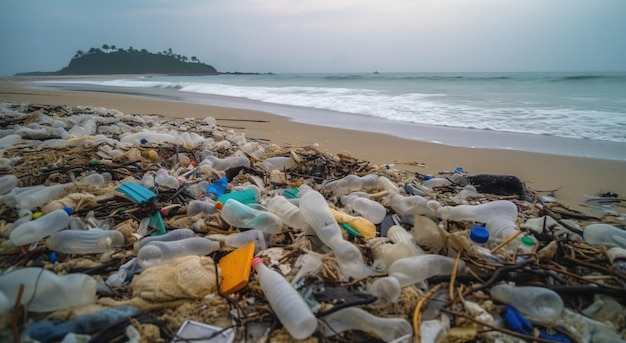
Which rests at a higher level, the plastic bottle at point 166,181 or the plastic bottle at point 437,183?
the plastic bottle at point 166,181

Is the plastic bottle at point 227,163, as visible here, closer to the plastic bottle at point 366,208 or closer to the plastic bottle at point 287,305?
the plastic bottle at point 366,208

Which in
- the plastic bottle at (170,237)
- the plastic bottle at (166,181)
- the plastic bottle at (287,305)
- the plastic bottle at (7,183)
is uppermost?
the plastic bottle at (7,183)

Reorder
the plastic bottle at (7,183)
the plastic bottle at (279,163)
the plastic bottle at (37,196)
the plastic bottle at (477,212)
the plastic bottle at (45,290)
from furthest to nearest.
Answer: the plastic bottle at (279,163) → the plastic bottle at (7,183) → the plastic bottle at (477,212) → the plastic bottle at (37,196) → the plastic bottle at (45,290)

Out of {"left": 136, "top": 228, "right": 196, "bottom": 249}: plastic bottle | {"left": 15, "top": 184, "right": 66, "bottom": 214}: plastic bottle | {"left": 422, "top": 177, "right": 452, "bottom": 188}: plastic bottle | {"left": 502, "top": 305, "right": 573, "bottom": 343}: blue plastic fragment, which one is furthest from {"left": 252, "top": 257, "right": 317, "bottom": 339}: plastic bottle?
{"left": 422, "top": 177, "right": 452, "bottom": 188}: plastic bottle

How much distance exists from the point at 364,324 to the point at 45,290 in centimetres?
118

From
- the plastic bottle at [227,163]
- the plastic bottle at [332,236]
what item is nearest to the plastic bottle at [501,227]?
the plastic bottle at [332,236]

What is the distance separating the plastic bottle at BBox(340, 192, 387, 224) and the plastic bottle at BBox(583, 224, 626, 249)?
3.91 feet

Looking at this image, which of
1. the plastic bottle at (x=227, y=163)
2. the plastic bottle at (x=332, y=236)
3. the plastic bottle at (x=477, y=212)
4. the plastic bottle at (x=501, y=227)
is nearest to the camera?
the plastic bottle at (x=332, y=236)

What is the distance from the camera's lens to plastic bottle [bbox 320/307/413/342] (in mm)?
1087

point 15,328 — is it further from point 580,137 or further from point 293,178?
point 580,137

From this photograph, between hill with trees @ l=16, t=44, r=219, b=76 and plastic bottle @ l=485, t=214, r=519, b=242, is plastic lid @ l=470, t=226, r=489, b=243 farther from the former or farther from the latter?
hill with trees @ l=16, t=44, r=219, b=76

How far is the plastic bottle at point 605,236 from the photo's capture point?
5.54 feet

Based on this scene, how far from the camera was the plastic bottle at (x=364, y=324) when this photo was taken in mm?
1087

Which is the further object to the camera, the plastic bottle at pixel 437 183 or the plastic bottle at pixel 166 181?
the plastic bottle at pixel 437 183
